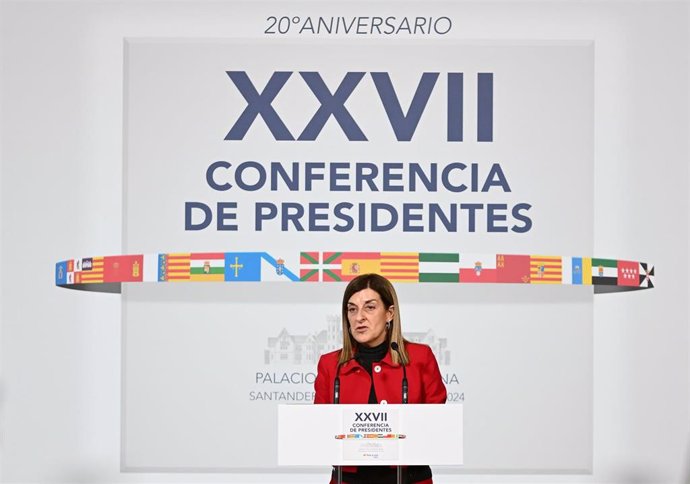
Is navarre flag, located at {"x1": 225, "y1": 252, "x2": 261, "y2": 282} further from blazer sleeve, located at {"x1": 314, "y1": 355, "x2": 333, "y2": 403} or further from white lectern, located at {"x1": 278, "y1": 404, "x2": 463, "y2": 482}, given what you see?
white lectern, located at {"x1": 278, "y1": 404, "x2": 463, "y2": 482}

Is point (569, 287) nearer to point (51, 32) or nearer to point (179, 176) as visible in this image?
point (179, 176)

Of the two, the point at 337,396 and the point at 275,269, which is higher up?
the point at 275,269

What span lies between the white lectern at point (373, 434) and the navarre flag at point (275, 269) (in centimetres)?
44

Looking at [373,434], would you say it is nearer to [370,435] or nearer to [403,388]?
[370,435]

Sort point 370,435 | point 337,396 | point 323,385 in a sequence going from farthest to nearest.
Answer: point 323,385 < point 337,396 < point 370,435

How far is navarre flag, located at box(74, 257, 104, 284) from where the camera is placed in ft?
9.02

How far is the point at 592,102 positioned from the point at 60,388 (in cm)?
344

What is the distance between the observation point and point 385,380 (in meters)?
2.45

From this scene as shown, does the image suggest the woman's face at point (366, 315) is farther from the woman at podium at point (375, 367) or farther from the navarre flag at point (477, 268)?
the navarre flag at point (477, 268)

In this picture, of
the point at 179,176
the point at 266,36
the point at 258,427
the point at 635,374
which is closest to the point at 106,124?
the point at 179,176

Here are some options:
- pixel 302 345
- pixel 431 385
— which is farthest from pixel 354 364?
pixel 302 345

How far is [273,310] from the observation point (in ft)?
16.8

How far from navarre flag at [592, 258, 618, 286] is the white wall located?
236 centimetres

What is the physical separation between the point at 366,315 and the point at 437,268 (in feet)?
0.92
